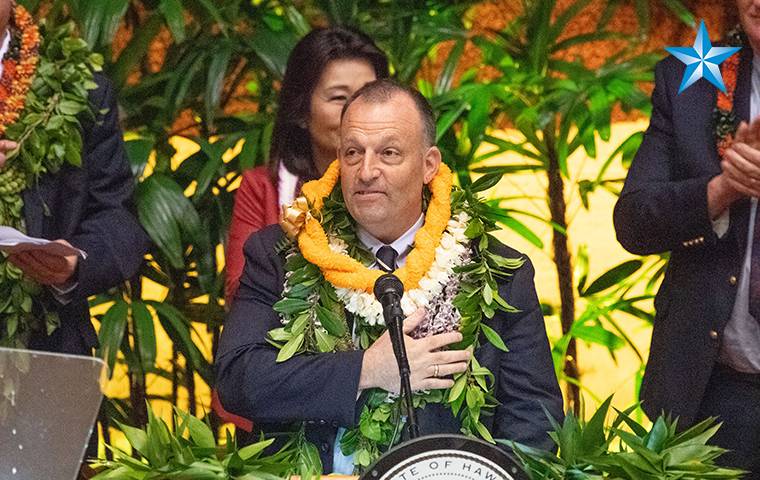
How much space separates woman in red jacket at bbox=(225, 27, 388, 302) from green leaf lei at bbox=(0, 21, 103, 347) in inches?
20.4

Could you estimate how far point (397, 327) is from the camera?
58.7 inches

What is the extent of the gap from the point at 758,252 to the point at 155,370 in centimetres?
215

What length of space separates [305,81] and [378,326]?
3.16 ft

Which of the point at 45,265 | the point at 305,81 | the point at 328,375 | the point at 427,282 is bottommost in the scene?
the point at 328,375

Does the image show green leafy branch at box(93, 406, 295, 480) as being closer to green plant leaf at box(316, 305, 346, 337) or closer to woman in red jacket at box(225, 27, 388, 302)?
green plant leaf at box(316, 305, 346, 337)

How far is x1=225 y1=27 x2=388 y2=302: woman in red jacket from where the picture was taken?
2.62 meters

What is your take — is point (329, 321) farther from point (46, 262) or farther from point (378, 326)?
point (46, 262)

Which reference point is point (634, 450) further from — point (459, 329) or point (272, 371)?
point (272, 371)

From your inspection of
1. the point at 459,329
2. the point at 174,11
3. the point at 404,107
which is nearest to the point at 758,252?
the point at 459,329

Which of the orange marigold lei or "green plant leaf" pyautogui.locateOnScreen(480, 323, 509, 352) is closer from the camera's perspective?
"green plant leaf" pyautogui.locateOnScreen(480, 323, 509, 352)

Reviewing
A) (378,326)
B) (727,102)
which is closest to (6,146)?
(378,326)

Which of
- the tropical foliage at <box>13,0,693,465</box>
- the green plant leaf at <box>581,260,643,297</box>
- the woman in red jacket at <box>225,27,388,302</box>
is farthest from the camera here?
the green plant leaf at <box>581,260,643,297</box>

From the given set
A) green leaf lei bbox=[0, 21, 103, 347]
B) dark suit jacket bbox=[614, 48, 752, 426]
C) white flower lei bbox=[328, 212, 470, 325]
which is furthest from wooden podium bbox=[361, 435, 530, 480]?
green leaf lei bbox=[0, 21, 103, 347]

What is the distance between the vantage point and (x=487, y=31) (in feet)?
12.0
